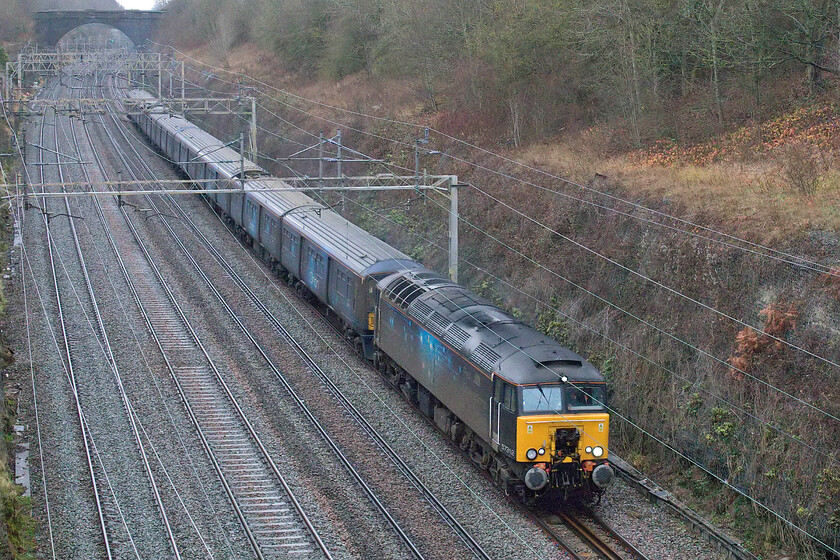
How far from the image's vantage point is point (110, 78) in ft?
307

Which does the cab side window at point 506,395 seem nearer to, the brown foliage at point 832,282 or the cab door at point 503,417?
the cab door at point 503,417

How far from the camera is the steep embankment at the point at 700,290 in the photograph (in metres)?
14.6

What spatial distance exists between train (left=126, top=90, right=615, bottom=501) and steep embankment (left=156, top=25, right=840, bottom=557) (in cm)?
224

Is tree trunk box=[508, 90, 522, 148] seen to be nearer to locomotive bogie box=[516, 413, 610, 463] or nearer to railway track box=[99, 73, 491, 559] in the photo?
railway track box=[99, 73, 491, 559]

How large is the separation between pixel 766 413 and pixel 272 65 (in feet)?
180

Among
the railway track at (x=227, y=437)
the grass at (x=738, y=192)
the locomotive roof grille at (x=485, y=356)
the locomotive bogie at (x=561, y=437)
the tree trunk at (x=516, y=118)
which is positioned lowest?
the railway track at (x=227, y=437)

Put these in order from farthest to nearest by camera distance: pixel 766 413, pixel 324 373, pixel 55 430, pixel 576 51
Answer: pixel 576 51
pixel 324 373
pixel 55 430
pixel 766 413

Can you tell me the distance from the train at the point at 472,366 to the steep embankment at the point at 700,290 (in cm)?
224

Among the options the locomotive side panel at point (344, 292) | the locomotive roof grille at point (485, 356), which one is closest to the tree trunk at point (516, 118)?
the locomotive side panel at point (344, 292)

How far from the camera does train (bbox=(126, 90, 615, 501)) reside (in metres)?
14.4

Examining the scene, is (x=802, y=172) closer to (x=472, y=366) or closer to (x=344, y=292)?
(x=472, y=366)

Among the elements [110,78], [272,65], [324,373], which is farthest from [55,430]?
[110,78]

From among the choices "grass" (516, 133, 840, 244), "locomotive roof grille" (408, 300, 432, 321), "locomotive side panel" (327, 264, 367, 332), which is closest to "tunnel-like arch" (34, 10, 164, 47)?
"locomotive side panel" (327, 264, 367, 332)

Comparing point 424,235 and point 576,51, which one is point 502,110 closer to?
point 576,51
